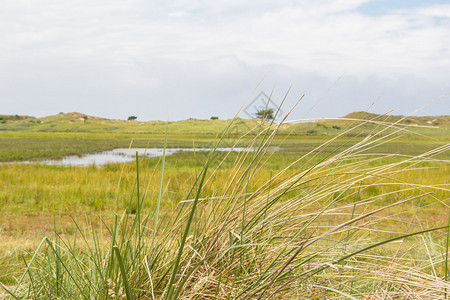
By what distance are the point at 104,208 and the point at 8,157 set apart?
19.1 m

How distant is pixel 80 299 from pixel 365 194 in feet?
34.9

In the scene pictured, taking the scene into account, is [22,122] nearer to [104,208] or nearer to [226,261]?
[104,208]

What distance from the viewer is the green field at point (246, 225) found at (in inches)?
54.8

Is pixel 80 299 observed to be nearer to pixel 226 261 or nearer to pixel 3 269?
pixel 226 261

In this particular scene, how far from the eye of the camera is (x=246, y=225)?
1.44m

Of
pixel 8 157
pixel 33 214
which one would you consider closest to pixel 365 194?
pixel 33 214

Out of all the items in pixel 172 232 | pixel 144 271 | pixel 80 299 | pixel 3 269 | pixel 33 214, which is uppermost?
pixel 172 232

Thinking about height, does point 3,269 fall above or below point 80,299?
below

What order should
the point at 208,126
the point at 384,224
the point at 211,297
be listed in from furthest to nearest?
1. the point at 208,126
2. the point at 384,224
3. the point at 211,297

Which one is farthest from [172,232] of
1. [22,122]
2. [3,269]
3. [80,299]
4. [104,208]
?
[22,122]

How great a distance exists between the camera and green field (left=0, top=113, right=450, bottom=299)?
1.39 meters

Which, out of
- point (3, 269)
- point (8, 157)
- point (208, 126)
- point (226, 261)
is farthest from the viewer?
point (208, 126)

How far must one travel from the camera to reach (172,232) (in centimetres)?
167

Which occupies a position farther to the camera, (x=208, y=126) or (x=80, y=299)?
(x=208, y=126)
